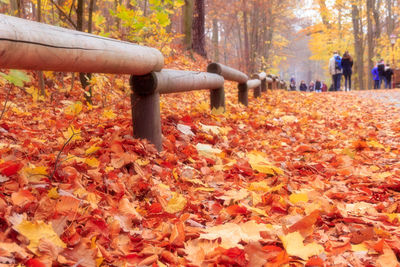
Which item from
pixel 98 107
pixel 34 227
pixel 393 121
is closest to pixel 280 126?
pixel 393 121

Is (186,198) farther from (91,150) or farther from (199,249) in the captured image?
(91,150)

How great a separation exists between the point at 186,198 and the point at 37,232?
89 cm

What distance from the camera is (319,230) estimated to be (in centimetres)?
166

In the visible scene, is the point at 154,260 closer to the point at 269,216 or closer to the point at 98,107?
the point at 269,216

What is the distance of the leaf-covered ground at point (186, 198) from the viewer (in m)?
1.33

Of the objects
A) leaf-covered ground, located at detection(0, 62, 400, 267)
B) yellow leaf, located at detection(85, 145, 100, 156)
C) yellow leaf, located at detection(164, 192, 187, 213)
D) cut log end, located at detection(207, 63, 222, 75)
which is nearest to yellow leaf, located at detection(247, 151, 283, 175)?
leaf-covered ground, located at detection(0, 62, 400, 267)

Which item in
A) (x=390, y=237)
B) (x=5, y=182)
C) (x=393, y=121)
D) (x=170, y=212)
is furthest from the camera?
(x=393, y=121)

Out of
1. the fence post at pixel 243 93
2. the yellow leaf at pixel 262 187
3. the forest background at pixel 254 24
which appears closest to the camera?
the yellow leaf at pixel 262 187

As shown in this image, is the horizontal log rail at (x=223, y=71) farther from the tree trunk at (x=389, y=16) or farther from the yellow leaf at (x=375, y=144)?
the tree trunk at (x=389, y=16)

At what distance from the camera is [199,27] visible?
10992mm

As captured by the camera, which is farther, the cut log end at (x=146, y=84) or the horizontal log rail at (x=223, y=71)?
the horizontal log rail at (x=223, y=71)

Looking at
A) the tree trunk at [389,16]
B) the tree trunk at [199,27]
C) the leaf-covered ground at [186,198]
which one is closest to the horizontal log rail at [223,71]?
the leaf-covered ground at [186,198]

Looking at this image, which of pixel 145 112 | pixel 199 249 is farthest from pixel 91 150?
pixel 199 249

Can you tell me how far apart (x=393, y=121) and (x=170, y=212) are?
4.37 meters
